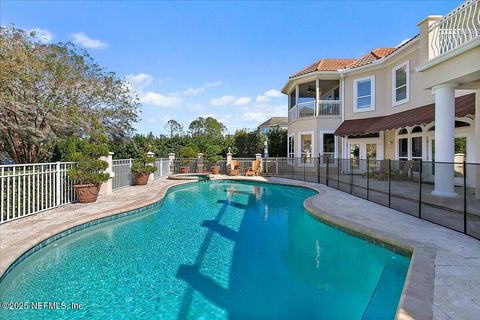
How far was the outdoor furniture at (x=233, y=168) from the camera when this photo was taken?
22797 millimetres

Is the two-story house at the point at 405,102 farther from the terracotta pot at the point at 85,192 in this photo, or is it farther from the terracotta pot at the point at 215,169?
the terracotta pot at the point at 85,192

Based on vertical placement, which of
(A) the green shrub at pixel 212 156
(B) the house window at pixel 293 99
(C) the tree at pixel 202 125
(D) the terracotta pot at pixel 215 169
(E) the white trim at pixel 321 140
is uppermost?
(C) the tree at pixel 202 125

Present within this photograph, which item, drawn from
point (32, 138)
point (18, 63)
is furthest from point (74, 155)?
point (18, 63)

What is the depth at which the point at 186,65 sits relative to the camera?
21078 mm

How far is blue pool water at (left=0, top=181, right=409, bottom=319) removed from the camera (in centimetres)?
421

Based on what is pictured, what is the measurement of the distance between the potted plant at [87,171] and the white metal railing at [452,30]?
12480mm

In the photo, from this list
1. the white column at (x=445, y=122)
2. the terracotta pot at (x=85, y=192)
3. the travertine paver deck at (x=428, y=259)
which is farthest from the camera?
the terracotta pot at (x=85, y=192)

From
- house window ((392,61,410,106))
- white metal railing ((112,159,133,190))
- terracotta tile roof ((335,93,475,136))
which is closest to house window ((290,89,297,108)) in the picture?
terracotta tile roof ((335,93,475,136))

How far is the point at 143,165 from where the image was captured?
16.8m

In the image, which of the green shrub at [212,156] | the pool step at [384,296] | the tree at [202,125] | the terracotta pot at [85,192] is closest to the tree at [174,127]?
the tree at [202,125]

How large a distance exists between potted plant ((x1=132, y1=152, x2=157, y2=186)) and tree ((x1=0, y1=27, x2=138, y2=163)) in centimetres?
345

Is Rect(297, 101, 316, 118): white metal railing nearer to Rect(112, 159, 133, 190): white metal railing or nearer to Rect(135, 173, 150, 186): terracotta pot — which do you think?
Rect(135, 173, 150, 186): terracotta pot

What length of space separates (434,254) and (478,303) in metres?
1.77

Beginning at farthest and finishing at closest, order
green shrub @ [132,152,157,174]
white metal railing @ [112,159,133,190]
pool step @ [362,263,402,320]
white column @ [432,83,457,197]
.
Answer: green shrub @ [132,152,157,174], white metal railing @ [112,159,133,190], white column @ [432,83,457,197], pool step @ [362,263,402,320]
